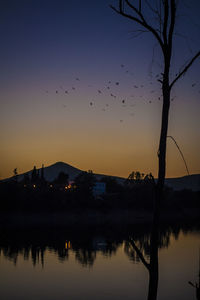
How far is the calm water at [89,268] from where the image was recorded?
674 inches

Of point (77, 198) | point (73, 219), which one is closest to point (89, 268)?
point (73, 219)

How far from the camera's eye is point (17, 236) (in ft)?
128

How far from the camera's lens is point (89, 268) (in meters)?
23.0

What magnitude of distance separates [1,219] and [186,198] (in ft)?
166

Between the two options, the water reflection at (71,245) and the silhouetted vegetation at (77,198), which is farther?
the silhouetted vegetation at (77,198)

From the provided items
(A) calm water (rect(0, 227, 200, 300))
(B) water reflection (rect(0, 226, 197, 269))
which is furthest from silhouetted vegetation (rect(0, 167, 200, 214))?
(A) calm water (rect(0, 227, 200, 300))

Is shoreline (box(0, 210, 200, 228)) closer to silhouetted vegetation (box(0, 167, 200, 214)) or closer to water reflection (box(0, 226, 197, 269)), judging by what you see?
silhouetted vegetation (box(0, 167, 200, 214))

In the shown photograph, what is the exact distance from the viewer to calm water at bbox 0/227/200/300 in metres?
17.1

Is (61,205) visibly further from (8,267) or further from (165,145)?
(165,145)

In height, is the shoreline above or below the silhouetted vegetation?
below

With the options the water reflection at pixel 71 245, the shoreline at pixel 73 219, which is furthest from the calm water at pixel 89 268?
the shoreline at pixel 73 219

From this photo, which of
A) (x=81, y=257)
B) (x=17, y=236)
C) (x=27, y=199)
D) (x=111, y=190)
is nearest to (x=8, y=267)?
(x=81, y=257)

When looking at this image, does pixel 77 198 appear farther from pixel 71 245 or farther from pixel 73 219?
pixel 71 245

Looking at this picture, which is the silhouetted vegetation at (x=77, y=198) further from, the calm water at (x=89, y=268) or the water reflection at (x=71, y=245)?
the calm water at (x=89, y=268)
